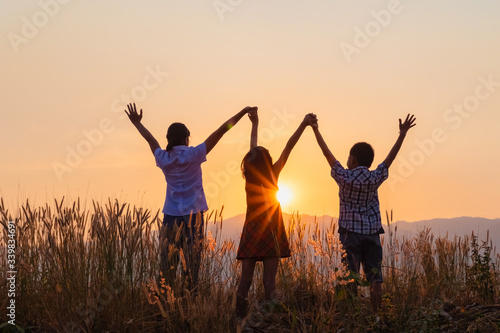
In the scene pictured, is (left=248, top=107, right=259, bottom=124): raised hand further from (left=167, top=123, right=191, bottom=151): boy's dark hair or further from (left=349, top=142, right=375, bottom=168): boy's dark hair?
(left=349, top=142, right=375, bottom=168): boy's dark hair

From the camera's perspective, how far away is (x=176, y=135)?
16.5ft

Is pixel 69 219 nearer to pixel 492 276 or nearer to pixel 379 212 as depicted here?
pixel 379 212

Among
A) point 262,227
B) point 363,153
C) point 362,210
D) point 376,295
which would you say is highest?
point 363,153

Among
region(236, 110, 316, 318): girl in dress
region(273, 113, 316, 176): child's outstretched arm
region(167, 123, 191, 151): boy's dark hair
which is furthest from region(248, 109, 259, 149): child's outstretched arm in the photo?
region(167, 123, 191, 151): boy's dark hair

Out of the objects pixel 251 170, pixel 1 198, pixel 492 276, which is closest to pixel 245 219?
pixel 251 170

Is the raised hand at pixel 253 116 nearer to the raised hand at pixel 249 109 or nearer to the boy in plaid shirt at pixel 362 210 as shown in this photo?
the raised hand at pixel 249 109

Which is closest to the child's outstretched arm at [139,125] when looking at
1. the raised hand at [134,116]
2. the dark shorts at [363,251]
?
the raised hand at [134,116]

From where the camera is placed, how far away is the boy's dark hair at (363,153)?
4895 mm

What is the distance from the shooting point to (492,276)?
18.8ft

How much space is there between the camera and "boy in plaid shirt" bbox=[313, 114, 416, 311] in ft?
15.6

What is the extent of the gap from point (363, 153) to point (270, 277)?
139cm

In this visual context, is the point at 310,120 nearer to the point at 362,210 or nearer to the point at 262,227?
the point at 362,210

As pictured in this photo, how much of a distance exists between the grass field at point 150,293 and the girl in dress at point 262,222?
19 centimetres

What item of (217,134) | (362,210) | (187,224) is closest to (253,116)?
(217,134)
